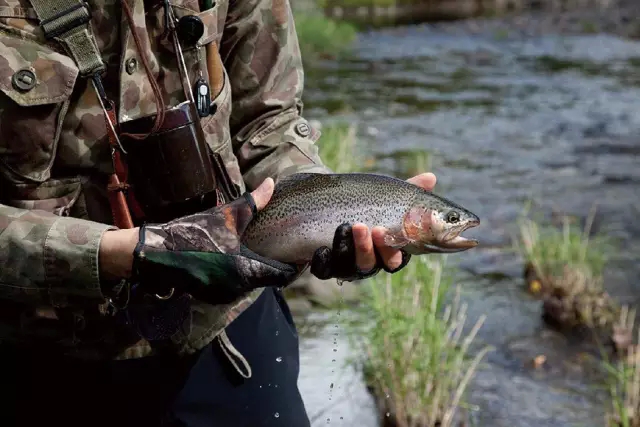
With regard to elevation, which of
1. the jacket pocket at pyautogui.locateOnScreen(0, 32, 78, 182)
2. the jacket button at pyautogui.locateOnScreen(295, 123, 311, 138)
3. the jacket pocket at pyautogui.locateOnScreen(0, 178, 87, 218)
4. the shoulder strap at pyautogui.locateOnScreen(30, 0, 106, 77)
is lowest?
the jacket button at pyautogui.locateOnScreen(295, 123, 311, 138)

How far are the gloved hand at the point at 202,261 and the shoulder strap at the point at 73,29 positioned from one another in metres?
0.41

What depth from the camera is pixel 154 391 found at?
240cm

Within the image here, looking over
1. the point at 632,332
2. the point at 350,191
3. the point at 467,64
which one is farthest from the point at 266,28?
the point at 467,64

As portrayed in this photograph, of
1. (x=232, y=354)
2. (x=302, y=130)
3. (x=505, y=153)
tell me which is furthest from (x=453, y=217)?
(x=505, y=153)

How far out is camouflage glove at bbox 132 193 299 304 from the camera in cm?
205

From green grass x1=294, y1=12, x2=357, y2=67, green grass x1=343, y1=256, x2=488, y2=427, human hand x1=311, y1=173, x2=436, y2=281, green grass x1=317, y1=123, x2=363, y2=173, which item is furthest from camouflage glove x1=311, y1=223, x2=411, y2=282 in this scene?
green grass x1=294, y1=12, x2=357, y2=67

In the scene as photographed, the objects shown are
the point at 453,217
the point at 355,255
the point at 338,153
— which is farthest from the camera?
the point at 338,153

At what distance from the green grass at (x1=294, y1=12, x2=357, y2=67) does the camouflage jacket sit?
17507mm

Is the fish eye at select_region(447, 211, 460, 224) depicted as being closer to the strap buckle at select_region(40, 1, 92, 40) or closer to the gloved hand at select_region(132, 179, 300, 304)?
the gloved hand at select_region(132, 179, 300, 304)

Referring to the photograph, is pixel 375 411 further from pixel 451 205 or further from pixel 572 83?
pixel 572 83

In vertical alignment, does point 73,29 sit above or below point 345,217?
above

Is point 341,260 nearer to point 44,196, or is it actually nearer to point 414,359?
point 44,196

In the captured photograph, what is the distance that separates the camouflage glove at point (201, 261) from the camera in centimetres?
205

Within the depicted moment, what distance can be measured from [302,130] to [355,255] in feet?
1.84
